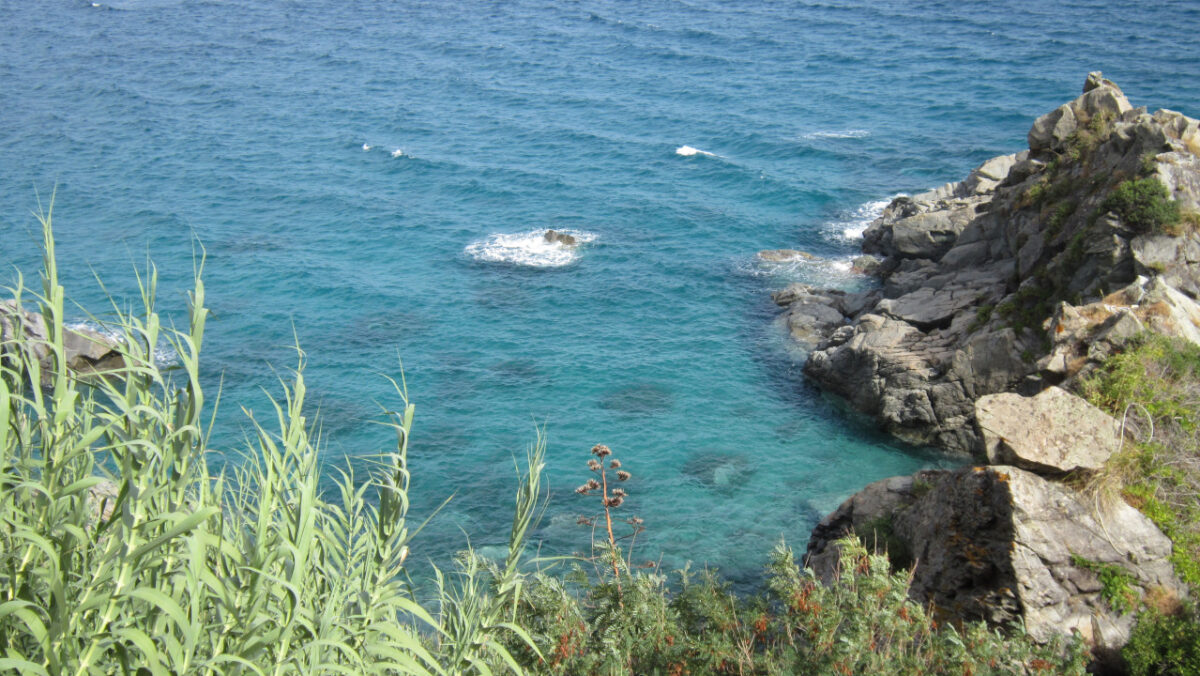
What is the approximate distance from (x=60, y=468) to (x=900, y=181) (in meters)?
62.1

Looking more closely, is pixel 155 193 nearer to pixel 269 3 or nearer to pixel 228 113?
pixel 228 113

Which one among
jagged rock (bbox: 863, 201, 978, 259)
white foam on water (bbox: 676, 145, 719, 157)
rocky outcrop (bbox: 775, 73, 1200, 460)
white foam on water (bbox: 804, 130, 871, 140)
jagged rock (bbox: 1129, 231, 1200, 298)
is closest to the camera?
jagged rock (bbox: 1129, 231, 1200, 298)

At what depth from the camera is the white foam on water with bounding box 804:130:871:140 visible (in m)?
73.0

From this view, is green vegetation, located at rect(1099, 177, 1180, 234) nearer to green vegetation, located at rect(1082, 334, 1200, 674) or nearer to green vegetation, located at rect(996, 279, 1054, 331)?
green vegetation, located at rect(996, 279, 1054, 331)

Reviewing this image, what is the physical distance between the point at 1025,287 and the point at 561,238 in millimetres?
30536

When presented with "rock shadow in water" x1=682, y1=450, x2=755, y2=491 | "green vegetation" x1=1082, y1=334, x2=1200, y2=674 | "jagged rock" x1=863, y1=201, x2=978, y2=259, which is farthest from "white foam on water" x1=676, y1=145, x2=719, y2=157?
"green vegetation" x1=1082, y1=334, x2=1200, y2=674

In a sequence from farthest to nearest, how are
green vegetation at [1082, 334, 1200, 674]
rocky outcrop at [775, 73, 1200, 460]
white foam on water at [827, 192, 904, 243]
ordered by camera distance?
1. white foam on water at [827, 192, 904, 243]
2. rocky outcrop at [775, 73, 1200, 460]
3. green vegetation at [1082, 334, 1200, 674]

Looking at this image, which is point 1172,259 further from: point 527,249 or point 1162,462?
point 527,249

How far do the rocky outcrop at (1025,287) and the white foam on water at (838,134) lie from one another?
1076 inches

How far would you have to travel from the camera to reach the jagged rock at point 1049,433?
21125mm

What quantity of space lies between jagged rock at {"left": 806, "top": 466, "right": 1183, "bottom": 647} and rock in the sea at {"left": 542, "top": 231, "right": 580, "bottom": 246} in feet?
129

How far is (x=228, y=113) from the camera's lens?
81.2m

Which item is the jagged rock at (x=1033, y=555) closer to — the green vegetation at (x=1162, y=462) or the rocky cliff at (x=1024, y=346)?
the rocky cliff at (x=1024, y=346)

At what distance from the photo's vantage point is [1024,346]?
33.1m
